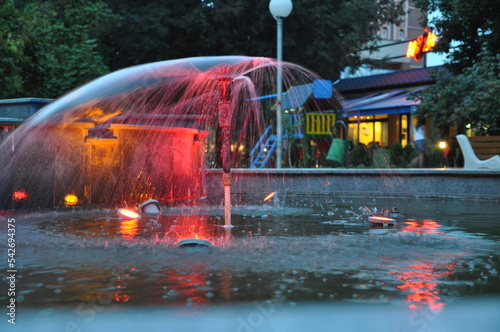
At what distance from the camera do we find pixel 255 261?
6.02 meters

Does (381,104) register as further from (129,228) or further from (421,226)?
(129,228)

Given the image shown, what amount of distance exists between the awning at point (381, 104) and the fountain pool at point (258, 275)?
20.8 metres

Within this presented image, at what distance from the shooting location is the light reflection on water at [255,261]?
468 cm

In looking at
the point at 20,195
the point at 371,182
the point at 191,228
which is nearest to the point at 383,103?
the point at 371,182

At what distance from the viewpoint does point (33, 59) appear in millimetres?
21953

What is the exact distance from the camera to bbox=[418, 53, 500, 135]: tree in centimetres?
2120

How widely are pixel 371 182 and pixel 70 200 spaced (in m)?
7.29

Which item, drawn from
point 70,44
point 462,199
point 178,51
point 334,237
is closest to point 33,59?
point 70,44

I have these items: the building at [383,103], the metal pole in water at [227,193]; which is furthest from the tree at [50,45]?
the metal pole in water at [227,193]

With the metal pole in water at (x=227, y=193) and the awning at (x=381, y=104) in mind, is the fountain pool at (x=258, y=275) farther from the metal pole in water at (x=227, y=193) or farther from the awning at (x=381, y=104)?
the awning at (x=381, y=104)

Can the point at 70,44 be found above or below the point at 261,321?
above

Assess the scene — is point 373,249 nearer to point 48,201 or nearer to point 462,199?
point 48,201

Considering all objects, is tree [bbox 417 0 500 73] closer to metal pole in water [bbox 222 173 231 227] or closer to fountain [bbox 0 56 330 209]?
fountain [bbox 0 56 330 209]

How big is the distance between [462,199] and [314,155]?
A: 1038cm
